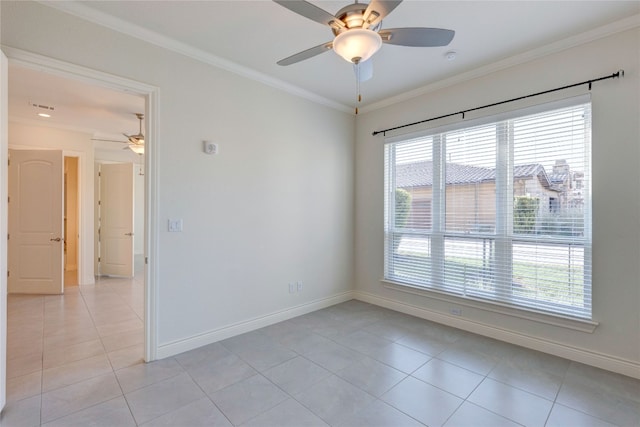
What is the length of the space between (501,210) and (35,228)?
6689 millimetres

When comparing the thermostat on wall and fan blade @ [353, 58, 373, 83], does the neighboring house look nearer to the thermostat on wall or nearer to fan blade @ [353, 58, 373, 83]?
fan blade @ [353, 58, 373, 83]

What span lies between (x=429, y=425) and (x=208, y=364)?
1.82 meters

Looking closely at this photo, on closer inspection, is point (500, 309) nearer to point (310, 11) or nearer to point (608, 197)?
point (608, 197)

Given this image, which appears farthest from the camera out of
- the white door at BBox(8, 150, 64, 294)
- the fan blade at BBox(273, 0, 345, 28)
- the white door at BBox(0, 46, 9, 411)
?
the white door at BBox(8, 150, 64, 294)

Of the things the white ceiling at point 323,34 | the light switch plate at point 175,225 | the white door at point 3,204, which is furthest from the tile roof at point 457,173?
the white door at point 3,204

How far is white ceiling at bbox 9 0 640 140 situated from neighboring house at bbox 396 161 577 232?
1095 mm

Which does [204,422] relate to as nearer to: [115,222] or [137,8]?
[137,8]


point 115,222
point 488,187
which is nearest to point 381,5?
point 488,187

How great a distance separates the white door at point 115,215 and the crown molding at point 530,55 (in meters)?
5.46

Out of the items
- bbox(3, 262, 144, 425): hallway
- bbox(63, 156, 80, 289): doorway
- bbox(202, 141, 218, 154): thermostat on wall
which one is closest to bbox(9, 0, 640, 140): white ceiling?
bbox(202, 141, 218, 154): thermostat on wall

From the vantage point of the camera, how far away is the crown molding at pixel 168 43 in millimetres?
2283

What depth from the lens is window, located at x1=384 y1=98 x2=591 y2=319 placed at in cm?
274

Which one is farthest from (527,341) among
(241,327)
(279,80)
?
(279,80)

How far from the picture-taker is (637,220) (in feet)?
8.02
